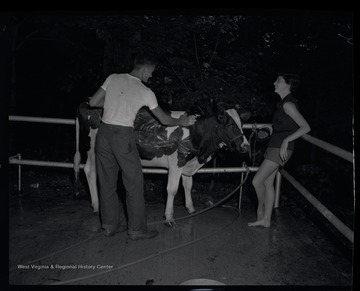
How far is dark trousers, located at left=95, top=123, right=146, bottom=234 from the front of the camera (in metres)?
3.34

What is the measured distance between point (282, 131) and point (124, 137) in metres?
1.71

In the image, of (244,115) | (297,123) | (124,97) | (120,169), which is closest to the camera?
(124,97)

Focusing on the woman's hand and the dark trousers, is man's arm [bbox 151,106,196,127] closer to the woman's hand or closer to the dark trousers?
the dark trousers

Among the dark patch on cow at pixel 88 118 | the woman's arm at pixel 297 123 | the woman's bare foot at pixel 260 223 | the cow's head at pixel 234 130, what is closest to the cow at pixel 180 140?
the cow's head at pixel 234 130

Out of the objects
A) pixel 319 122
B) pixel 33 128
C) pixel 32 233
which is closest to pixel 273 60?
pixel 319 122

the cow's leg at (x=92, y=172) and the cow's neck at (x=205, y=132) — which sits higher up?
the cow's neck at (x=205, y=132)

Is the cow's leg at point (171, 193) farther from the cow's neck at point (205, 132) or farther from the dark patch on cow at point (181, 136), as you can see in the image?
the cow's neck at point (205, 132)

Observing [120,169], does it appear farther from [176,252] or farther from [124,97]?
[176,252]

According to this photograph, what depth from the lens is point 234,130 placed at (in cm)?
398

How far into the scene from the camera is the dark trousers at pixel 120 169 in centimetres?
334

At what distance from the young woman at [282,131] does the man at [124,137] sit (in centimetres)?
99

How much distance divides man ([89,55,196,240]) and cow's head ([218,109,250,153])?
2.15ft

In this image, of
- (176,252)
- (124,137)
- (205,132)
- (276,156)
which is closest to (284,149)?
(276,156)

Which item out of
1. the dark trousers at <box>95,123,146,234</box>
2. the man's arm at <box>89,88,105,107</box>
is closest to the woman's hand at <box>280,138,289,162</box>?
the dark trousers at <box>95,123,146,234</box>
